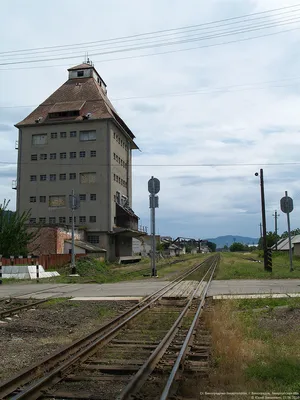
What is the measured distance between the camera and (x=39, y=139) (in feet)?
207

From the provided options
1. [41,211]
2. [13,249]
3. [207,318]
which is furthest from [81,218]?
[207,318]

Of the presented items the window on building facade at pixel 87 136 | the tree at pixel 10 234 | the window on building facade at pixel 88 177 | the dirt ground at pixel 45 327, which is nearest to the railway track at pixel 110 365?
the dirt ground at pixel 45 327

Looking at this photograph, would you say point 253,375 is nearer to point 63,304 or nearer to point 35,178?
point 63,304

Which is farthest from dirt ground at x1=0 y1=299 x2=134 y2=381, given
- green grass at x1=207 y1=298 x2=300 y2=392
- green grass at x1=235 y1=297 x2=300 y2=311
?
green grass at x1=235 y1=297 x2=300 y2=311

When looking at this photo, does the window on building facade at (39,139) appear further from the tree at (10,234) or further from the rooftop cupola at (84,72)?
the tree at (10,234)

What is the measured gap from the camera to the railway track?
17.8 ft

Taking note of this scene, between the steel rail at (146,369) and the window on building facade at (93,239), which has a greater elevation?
the window on building facade at (93,239)

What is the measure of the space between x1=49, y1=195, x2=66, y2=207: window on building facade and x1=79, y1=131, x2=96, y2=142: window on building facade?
28.1 ft

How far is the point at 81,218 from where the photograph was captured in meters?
59.6

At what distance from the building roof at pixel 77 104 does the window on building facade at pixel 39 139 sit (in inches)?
73.5

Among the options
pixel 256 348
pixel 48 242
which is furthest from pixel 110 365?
pixel 48 242

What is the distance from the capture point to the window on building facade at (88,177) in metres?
59.9

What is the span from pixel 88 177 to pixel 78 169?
188 centimetres

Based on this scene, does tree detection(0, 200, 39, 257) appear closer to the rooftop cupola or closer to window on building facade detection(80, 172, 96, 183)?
window on building facade detection(80, 172, 96, 183)
